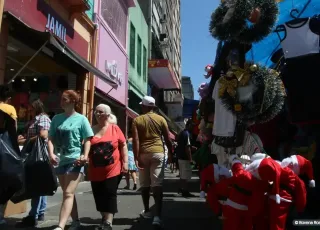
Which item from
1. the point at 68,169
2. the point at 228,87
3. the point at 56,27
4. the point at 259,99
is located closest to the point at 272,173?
the point at 259,99

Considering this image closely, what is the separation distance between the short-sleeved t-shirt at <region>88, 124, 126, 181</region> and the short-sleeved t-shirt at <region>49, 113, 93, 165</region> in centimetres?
29

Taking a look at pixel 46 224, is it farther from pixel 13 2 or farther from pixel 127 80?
pixel 127 80

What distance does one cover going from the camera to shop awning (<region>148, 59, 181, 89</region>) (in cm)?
2373

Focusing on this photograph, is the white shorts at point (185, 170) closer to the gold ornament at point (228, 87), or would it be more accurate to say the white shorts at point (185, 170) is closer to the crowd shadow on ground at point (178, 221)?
the crowd shadow on ground at point (178, 221)

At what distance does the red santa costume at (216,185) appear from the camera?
3.12 meters

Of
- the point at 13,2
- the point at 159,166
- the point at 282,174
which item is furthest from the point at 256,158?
the point at 13,2

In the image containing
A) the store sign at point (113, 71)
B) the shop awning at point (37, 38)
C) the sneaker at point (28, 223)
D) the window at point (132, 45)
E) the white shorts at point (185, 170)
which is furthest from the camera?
the window at point (132, 45)

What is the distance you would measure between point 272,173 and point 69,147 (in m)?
2.41

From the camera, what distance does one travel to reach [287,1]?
14.0ft

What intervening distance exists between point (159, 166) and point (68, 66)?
652cm

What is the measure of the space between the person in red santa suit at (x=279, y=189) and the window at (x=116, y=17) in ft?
39.0

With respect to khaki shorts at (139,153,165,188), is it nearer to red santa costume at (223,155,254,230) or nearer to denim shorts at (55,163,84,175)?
denim shorts at (55,163,84,175)

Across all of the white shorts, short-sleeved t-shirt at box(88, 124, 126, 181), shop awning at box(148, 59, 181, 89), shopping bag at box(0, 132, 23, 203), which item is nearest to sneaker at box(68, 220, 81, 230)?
short-sleeved t-shirt at box(88, 124, 126, 181)

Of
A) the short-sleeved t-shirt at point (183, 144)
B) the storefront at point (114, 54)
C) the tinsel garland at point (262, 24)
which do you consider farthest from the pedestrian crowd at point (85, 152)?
the storefront at point (114, 54)
